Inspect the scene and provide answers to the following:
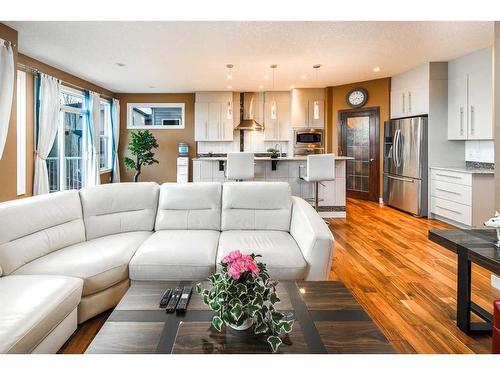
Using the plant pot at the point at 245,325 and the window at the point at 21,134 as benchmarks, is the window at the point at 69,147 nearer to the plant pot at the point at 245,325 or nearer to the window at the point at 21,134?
the window at the point at 21,134

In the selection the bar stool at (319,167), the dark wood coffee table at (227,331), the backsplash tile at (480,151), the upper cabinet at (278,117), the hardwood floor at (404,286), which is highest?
the upper cabinet at (278,117)

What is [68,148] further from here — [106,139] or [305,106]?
[305,106]

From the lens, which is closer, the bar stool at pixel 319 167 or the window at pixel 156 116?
the bar stool at pixel 319 167

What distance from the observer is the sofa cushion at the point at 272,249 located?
90.2 inches

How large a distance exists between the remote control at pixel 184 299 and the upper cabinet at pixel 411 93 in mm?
5212

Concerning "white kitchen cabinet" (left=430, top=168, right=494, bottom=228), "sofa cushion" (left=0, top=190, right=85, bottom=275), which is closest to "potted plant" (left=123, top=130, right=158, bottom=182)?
"sofa cushion" (left=0, top=190, right=85, bottom=275)

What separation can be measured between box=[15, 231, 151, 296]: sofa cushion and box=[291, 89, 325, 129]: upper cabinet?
5.79 m

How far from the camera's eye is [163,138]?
832cm

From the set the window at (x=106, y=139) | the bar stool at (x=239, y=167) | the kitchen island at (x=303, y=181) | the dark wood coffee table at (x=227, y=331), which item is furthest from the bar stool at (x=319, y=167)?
the window at (x=106, y=139)

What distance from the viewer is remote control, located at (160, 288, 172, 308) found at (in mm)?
1587

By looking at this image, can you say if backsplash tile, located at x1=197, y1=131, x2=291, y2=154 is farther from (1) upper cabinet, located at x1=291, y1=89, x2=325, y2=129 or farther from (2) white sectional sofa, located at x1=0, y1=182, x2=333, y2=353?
(2) white sectional sofa, located at x1=0, y1=182, x2=333, y2=353

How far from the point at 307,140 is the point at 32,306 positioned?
265 inches

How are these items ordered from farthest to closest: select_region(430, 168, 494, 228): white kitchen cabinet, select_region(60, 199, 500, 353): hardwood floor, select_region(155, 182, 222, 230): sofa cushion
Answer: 1. select_region(430, 168, 494, 228): white kitchen cabinet
2. select_region(155, 182, 222, 230): sofa cushion
3. select_region(60, 199, 500, 353): hardwood floor
